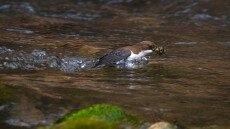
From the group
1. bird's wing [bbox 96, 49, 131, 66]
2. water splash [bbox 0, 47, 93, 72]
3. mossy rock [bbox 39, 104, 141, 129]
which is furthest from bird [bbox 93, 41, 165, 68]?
mossy rock [bbox 39, 104, 141, 129]

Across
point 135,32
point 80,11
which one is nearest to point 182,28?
point 135,32

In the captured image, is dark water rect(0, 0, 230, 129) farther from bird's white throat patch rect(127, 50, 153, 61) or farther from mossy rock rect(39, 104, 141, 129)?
mossy rock rect(39, 104, 141, 129)

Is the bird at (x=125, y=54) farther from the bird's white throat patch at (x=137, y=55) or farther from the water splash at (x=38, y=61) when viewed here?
the water splash at (x=38, y=61)

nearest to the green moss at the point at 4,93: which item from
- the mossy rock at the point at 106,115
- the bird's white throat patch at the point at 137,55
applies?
the mossy rock at the point at 106,115

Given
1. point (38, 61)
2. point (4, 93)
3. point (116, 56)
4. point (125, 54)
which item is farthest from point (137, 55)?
point (4, 93)

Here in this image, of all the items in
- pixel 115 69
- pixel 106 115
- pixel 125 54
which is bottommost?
pixel 115 69

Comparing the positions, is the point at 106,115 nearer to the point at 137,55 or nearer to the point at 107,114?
the point at 107,114

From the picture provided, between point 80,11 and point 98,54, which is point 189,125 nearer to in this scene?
point 98,54
